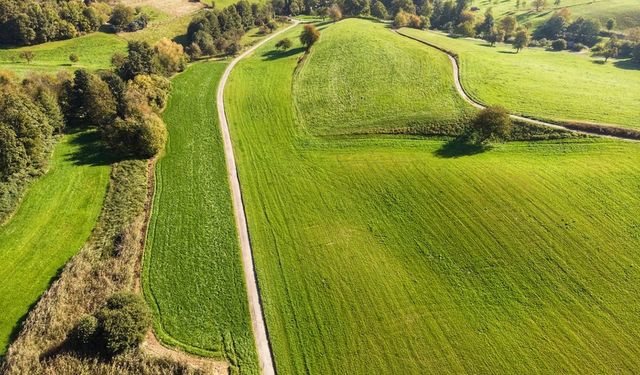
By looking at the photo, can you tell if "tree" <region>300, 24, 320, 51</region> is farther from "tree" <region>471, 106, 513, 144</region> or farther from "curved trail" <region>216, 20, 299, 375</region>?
"tree" <region>471, 106, 513, 144</region>

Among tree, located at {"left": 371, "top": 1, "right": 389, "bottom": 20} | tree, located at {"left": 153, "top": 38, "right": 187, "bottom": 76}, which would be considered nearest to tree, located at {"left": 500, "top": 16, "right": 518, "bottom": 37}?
tree, located at {"left": 371, "top": 1, "right": 389, "bottom": 20}

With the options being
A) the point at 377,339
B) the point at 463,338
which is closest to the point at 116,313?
the point at 377,339

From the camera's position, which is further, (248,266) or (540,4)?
(540,4)

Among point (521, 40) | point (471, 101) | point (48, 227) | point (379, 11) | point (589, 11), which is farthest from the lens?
point (589, 11)

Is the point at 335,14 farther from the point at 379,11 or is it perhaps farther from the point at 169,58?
the point at 169,58

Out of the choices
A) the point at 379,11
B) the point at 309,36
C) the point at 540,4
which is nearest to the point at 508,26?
the point at 379,11

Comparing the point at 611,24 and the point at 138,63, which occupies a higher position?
the point at 611,24
